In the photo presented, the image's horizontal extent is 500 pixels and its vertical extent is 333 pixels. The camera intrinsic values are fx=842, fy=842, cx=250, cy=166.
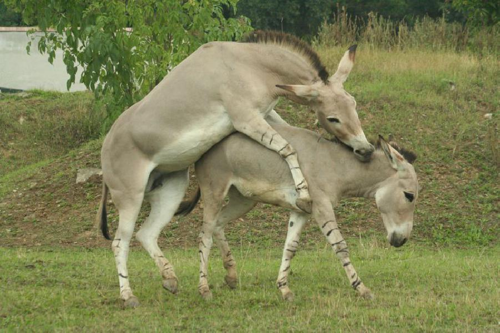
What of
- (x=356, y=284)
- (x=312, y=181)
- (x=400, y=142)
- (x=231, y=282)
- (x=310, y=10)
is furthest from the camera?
(x=310, y=10)

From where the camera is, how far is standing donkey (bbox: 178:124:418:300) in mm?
8148

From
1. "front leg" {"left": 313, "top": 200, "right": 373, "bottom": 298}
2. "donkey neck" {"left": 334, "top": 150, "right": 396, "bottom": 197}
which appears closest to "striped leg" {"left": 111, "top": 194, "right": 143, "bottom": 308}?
"front leg" {"left": 313, "top": 200, "right": 373, "bottom": 298}

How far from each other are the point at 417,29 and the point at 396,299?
14.4 meters

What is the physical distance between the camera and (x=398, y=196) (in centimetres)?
821

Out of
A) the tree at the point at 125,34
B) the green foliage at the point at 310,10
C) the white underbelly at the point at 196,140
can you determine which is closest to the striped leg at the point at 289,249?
the white underbelly at the point at 196,140

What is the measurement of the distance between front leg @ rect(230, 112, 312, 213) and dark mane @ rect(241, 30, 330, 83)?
31.8 inches

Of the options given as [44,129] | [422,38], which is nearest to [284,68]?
[44,129]

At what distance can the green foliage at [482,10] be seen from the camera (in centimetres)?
2069

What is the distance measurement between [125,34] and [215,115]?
14.1ft

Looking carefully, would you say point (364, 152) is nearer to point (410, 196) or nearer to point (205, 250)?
point (410, 196)

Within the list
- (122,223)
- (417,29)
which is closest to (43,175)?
(122,223)

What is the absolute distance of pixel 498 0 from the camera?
20.7 m

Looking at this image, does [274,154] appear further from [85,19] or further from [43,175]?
[43,175]

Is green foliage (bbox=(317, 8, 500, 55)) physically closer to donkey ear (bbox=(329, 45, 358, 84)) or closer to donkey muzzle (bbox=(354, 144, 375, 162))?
donkey ear (bbox=(329, 45, 358, 84))
